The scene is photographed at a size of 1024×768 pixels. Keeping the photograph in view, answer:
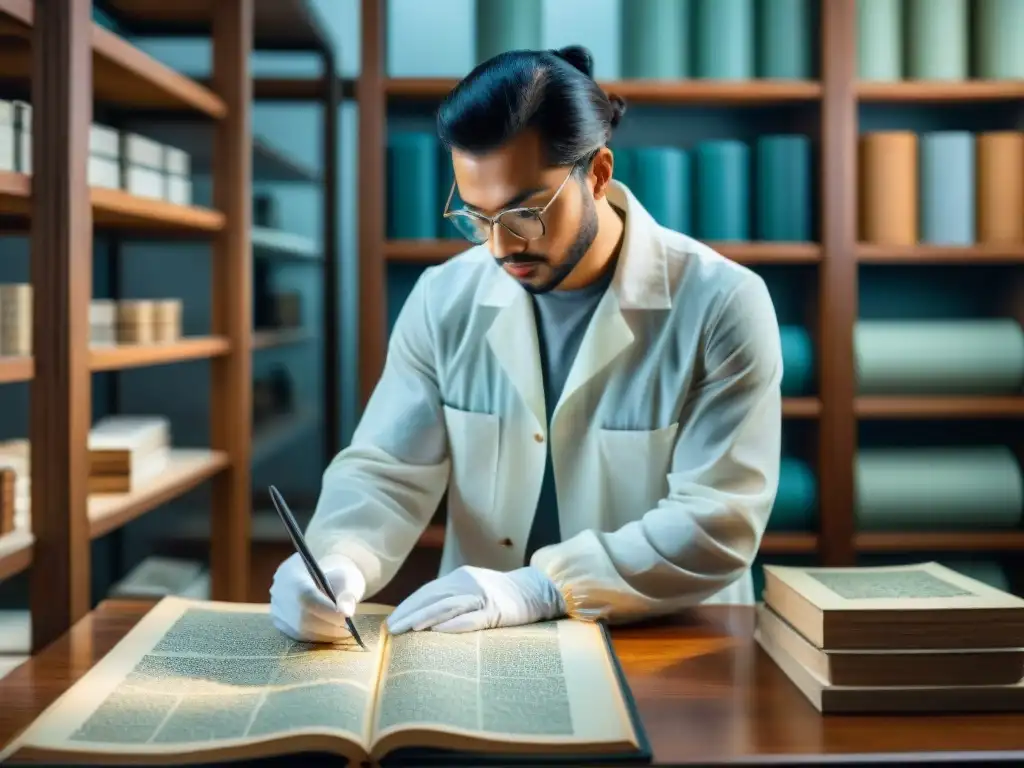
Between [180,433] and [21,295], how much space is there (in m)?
1.57

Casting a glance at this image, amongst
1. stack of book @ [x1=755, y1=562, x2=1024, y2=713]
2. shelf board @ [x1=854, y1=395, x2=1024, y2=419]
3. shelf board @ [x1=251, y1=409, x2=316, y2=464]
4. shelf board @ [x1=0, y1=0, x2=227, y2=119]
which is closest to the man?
stack of book @ [x1=755, y1=562, x2=1024, y2=713]

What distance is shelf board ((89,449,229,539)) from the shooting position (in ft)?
6.00

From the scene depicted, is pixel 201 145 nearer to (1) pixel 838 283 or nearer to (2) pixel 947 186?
(1) pixel 838 283

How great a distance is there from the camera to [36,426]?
1.64 meters

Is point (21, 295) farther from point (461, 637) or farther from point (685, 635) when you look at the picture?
point (685, 635)

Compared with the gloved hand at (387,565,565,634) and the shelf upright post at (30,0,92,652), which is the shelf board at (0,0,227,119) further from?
the gloved hand at (387,565,565,634)

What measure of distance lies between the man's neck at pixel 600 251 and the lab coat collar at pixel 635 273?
2 cm

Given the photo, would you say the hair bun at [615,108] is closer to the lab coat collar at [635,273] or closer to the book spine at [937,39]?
the lab coat collar at [635,273]

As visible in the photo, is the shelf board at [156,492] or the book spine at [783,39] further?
the book spine at [783,39]

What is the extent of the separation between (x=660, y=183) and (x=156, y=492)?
1.33 meters

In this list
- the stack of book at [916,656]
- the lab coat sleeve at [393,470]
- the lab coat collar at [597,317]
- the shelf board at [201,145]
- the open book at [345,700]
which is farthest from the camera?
the shelf board at [201,145]

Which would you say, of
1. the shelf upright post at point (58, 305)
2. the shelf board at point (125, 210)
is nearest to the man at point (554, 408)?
the shelf upright post at point (58, 305)

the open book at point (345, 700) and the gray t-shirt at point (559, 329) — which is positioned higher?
the gray t-shirt at point (559, 329)

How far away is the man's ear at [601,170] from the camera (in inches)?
58.1
